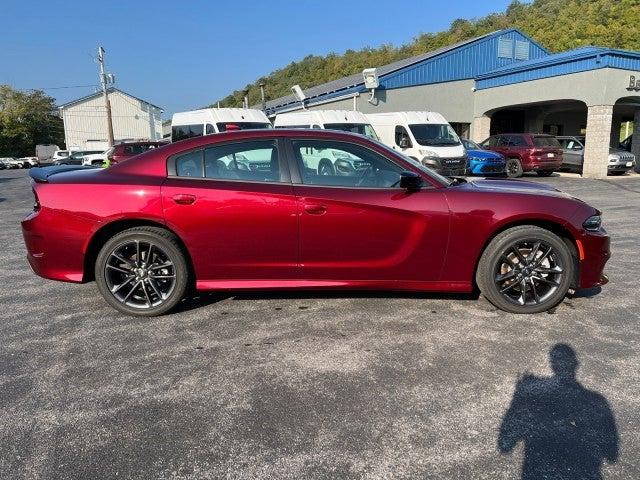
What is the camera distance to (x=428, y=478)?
2.15 meters

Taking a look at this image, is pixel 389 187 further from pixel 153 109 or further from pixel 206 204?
pixel 153 109

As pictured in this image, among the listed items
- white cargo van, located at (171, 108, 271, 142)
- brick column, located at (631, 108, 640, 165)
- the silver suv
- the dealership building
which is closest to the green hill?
the dealership building

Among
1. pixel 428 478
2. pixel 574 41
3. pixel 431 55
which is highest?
pixel 574 41

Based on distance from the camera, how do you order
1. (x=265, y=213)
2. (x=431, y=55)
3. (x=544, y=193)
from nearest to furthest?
(x=265, y=213) < (x=544, y=193) < (x=431, y=55)

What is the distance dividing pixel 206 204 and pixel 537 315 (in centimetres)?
290

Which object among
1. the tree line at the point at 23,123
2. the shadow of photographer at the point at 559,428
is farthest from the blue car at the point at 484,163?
the tree line at the point at 23,123

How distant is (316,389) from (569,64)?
21.0 metres

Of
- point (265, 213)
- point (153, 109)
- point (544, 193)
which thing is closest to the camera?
point (265, 213)

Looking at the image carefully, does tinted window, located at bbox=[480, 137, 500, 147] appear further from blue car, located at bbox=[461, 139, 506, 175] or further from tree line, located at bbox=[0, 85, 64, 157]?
tree line, located at bbox=[0, 85, 64, 157]

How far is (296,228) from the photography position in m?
3.89

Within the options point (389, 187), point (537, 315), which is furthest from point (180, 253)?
point (537, 315)

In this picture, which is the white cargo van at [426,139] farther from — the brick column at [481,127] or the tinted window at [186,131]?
the brick column at [481,127]

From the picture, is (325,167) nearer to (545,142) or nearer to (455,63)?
(545,142)

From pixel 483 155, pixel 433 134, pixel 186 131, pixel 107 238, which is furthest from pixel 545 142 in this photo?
pixel 107 238
